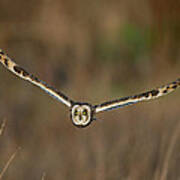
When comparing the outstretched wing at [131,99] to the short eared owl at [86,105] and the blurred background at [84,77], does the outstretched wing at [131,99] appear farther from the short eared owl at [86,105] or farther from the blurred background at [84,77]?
the blurred background at [84,77]

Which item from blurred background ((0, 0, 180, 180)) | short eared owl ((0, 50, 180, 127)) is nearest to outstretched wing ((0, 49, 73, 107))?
short eared owl ((0, 50, 180, 127))

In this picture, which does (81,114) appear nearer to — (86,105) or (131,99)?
(86,105)

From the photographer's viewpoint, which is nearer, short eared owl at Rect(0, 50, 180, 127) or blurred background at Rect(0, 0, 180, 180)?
short eared owl at Rect(0, 50, 180, 127)

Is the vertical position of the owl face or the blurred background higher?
the blurred background

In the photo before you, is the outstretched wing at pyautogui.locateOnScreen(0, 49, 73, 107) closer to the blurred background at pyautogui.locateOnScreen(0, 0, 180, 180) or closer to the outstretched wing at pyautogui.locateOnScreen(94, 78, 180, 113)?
the outstretched wing at pyautogui.locateOnScreen(94, 78, 180, 113)

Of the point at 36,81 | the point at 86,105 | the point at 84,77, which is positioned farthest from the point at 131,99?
the point at 84,77

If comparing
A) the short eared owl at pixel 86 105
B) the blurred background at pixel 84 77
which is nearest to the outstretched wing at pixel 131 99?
the short eared owl at pixel 86 105

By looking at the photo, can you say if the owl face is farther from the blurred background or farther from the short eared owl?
the blurred background

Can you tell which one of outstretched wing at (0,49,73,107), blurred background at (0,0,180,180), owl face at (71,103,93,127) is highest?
blurred background at (0,0,180,180)
